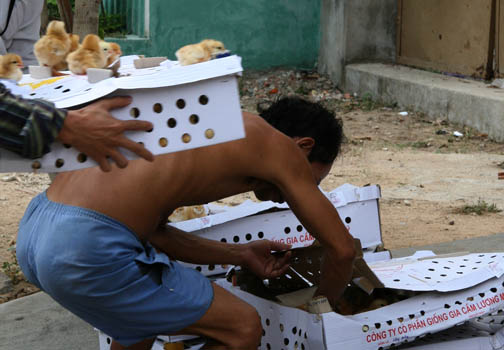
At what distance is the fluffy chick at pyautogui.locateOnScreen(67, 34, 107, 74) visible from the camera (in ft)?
6.54

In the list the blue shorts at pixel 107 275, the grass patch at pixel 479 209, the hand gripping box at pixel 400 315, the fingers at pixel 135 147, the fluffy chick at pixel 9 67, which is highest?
the fluffy chick at pixel 9 67

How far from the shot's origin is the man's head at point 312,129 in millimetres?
2391

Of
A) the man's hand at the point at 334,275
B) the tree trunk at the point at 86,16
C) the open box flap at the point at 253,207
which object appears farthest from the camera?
the tree trunk at the point at 86,16

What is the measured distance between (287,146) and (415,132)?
565 cm

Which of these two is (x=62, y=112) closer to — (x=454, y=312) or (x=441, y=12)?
(x=454, y=312)

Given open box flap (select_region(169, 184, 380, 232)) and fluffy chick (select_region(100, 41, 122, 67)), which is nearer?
fluffy chick (select_region(100, 41, 122, 67))

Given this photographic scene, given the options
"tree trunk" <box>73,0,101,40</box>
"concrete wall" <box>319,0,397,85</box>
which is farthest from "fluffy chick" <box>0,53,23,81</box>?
"concrete wall" <box>319,0,397,85</box>

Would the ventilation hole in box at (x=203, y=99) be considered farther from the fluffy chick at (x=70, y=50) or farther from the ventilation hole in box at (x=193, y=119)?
the fluffy chick at (x=70, y=50)

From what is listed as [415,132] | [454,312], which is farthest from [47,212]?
[415,132]

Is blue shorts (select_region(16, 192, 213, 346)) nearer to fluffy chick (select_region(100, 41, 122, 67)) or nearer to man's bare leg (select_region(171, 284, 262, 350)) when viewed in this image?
man's bare leg (select_region(171, 284, 262, 350))

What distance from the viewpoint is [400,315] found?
2.36 meters

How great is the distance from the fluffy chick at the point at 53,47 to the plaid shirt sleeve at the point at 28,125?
17.6 inches

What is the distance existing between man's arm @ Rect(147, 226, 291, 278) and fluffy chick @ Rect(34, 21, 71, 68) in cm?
68

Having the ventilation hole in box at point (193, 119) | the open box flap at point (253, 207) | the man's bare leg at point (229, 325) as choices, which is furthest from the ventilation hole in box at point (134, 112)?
the open box flap at point (253, 207)
